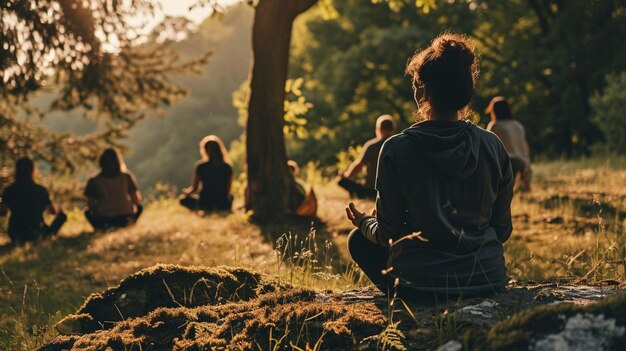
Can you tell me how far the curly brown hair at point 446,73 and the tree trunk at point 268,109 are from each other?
7862 millimetres

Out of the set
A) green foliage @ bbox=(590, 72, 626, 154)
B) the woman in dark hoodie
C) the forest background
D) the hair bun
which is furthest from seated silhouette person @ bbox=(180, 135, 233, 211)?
green foliage @ bbox=(590, 72, 626, 154)

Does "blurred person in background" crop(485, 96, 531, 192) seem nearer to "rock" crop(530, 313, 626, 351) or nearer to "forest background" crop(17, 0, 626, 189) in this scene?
"forest background" crop(17, 0, 626, 189)

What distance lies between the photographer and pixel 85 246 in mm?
10977

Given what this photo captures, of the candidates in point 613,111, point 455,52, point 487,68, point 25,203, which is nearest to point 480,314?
point 455,52

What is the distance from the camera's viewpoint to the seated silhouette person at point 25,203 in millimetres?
12094

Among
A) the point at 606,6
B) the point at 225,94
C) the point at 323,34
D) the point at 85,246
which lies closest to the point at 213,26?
the point at 225,94

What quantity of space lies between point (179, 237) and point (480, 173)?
7.47 meters

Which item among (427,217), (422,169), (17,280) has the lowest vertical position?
(17,280)

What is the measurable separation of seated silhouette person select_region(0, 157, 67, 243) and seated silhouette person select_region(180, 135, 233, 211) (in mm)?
2987

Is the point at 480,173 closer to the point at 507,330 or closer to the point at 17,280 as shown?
the point at 507,330

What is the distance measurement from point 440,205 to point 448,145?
1.07ft

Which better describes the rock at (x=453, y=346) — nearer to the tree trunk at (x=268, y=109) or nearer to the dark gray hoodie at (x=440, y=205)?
the dark gray hoodie at (x=440, y=205)

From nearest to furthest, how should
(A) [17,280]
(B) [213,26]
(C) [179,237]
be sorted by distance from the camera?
(A) [17,280] → (C) [179,237] → (B) [213,26]

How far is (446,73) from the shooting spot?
376 cm
